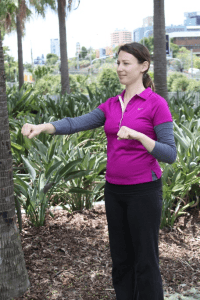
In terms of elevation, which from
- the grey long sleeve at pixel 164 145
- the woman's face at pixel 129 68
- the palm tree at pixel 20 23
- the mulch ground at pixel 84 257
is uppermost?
the palm tree at pixel 20 23

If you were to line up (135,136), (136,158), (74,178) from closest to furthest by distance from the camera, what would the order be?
(135,136) → (136,158) → (74,178)

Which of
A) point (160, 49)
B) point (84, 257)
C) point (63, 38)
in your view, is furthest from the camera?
point (63, 38)

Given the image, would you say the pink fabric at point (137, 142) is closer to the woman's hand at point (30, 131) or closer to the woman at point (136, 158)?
the woman at point (136, 158)

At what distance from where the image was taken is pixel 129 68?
218 cm

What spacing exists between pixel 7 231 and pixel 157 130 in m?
1.21

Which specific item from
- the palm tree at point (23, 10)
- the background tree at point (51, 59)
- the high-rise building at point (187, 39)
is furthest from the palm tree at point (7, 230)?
the high-rise building at point (187, 39)

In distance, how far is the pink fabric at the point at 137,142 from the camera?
2.12m

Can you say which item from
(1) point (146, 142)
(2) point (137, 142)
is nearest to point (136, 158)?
(2) point (137, 142)

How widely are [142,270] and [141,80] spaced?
110 centimetres

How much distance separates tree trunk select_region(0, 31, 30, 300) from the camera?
250 cm

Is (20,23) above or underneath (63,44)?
above

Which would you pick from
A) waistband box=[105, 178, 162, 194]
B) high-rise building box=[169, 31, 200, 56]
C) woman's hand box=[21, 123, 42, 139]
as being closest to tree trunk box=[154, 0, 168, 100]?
waistband box=[105, 178, 162, 194]

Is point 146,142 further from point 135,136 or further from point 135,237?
point 135,237

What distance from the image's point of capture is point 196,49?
157125 millimetres
